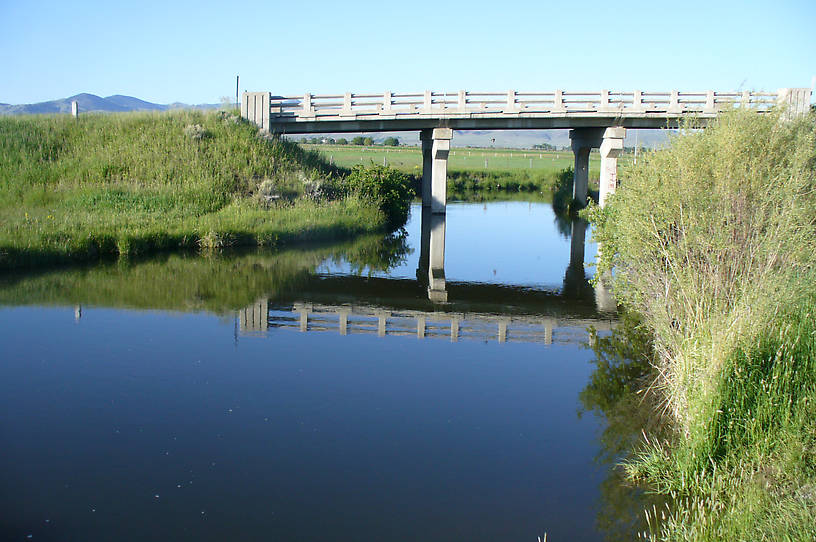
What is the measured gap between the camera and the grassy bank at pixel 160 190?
21562mm

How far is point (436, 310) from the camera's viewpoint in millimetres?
16172

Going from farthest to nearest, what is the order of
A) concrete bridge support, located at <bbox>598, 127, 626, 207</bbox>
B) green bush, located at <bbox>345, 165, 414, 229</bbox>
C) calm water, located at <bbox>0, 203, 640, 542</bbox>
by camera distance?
1. concrete bridge support, located at <bbox>598, 127, 626, 207</bbox>
2. green bush, located at <bbox>345, 165, 414, 229</bbox>
3. calm water, located at <bbox>0, 203, 640, 542</bbox>

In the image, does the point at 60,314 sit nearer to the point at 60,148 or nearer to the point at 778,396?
the point at 778,396

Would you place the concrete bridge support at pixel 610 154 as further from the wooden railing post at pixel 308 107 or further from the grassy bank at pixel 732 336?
the grassy bank at pixel 732 336

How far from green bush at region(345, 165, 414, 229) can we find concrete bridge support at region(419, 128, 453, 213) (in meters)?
1.50

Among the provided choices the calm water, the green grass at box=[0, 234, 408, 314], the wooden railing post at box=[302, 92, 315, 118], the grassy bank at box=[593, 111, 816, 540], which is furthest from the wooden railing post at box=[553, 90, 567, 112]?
the grassy bank at box=[593, 111, 816, 540]

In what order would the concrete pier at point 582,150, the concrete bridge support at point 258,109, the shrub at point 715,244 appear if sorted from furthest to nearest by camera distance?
the concrete pier at point 582,150 < the concrete bridge support at point 258,109 < the shrub at point 715,244

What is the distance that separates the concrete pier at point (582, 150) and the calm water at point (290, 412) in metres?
19.2

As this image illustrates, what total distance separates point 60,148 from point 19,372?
21.9m

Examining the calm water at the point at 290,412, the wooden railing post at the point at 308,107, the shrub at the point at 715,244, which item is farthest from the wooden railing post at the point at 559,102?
the shrub at the point at 715,244

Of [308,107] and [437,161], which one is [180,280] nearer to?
[308,107]

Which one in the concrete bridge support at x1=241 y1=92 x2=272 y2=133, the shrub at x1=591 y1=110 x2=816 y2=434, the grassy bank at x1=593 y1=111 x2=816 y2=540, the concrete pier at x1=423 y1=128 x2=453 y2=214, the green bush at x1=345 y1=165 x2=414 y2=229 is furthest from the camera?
the concrete bridge support at x1=241 y1=92 x2=272 y2=133

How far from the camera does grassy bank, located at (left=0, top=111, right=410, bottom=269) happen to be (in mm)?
21562

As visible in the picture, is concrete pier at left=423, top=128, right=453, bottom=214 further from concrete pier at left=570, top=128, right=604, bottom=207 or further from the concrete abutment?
concrete pier at left=570, top=128, right=604, bottom=207
